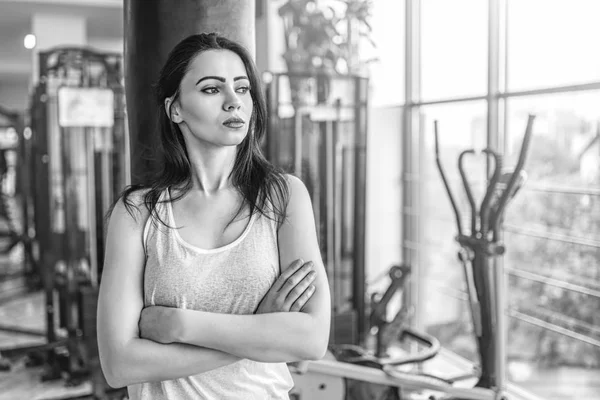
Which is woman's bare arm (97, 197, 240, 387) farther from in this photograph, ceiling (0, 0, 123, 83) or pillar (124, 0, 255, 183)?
ceiling (0, 0, 123, 83)

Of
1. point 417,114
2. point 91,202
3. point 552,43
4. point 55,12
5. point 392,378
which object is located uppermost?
point 55,12

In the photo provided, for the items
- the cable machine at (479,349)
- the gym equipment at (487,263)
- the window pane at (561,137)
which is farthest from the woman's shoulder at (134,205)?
the window pane at (561,137)

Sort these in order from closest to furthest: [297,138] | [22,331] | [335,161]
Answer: [297,138] < [335,161] < [22,331]

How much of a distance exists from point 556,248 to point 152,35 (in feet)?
10.3

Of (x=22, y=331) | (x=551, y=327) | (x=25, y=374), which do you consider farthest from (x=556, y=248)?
(x=22, y=331)

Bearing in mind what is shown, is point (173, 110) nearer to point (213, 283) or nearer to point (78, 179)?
point (213, 283)

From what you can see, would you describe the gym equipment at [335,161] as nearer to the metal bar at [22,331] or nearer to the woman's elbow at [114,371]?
the woman's elbow at [114,371]

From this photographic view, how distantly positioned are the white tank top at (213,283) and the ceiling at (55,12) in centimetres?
630

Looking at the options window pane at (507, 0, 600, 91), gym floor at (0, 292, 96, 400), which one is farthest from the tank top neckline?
gym floor at (0, 292, 96, 400)

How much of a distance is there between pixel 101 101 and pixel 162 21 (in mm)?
3049

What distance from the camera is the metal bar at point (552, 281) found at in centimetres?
374

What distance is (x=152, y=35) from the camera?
163cm

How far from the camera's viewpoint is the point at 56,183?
4988 mm

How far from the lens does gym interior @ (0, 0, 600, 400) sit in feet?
10.3
